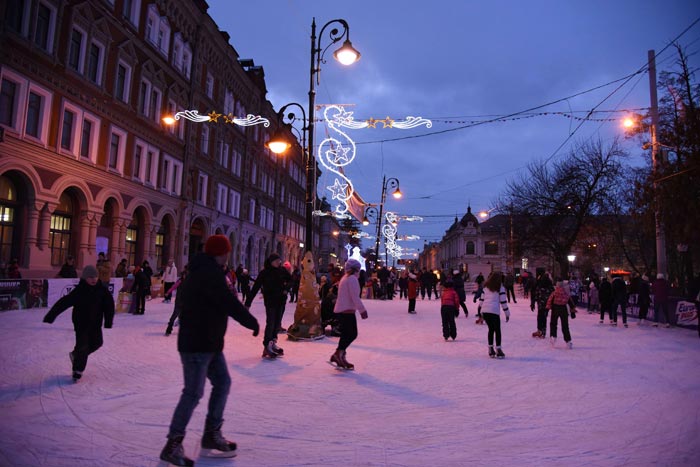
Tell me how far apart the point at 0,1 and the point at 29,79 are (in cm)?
267

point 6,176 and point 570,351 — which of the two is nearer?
point 570,351

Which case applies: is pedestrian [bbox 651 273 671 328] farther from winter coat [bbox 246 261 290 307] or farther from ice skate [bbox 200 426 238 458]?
ice skate [bbox 200 426 238 458]

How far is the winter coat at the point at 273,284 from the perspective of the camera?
8.64 m

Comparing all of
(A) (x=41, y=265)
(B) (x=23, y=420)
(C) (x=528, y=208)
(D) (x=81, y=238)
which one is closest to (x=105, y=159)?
(D) (x=81, y=238)

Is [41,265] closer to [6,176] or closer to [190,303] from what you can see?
[6,176]

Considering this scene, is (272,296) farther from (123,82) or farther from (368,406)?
→ (123,82)

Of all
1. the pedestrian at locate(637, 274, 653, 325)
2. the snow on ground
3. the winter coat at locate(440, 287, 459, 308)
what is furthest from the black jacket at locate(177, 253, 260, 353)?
the pedestrian at locate(637, 274, 653, 325)

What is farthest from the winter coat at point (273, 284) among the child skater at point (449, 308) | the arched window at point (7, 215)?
the arched window at point (7, 215)

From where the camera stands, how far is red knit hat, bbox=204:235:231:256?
4035 millimetres

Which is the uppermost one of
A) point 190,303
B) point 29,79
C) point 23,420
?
point 29,79

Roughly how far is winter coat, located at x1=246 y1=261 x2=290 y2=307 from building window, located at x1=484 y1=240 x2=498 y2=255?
83.3 meters

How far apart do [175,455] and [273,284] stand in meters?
5.12

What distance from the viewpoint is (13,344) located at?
28.8 ft

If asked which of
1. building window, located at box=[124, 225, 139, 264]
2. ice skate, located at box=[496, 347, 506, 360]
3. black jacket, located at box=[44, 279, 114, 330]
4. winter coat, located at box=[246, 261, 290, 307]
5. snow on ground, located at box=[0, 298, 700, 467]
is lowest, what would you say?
snow on ground, located at box=[0, 298, 700, 467]
